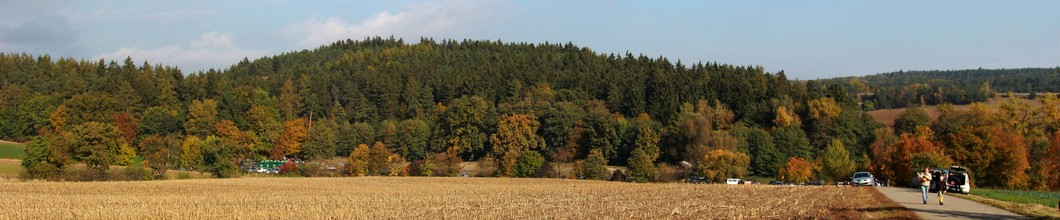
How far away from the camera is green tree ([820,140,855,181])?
97.6m

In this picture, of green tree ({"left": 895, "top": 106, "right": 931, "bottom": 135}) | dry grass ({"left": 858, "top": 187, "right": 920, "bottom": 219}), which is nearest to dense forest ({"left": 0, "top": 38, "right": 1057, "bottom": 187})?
green tree ({"left": 895, "top": 106, "right": 931, "bottom": 135})

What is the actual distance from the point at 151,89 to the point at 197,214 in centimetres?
14018

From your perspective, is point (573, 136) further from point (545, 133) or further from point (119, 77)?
point (119, 77)

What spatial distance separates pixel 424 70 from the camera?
19900cm

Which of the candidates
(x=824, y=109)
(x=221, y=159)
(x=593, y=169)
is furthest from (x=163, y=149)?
(x=824, y=109)

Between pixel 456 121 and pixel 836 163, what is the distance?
5263cm

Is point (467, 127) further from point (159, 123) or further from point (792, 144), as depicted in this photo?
point (159, 123)

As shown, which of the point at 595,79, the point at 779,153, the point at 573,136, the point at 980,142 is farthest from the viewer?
the point at 595,79

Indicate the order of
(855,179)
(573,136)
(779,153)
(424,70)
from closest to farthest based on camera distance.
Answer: (855,179) < (779,153) < (573,136) < (424,70)

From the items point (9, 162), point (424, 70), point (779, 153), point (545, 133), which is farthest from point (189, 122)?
point (779, 153)

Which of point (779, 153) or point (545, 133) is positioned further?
point (545, 133)

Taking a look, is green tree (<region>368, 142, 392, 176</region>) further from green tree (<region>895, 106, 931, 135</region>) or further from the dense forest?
green tree (<region>895, 106, 931, 135</region>)

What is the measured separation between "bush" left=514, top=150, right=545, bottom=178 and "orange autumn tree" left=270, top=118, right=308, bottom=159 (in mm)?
43374

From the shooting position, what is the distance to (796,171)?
344 feet
